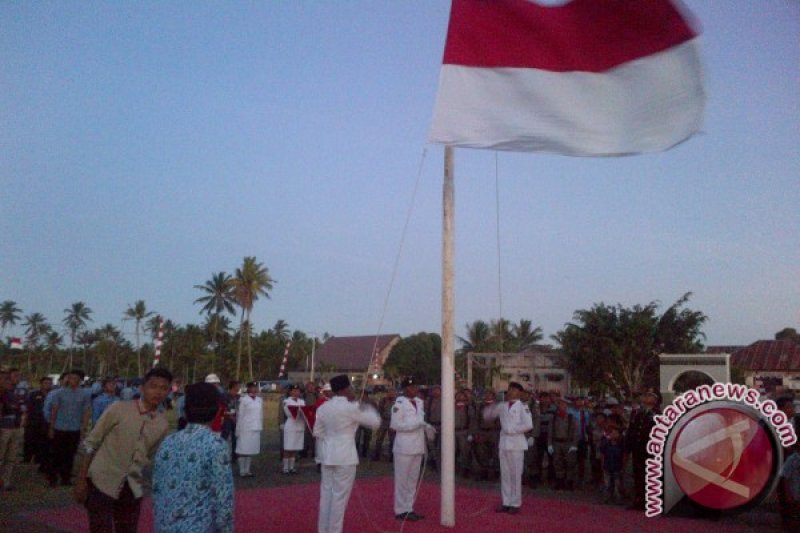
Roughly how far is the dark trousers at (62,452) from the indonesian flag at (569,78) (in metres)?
8.72

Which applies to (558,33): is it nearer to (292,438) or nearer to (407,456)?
(407,456)

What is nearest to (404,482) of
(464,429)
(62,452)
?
(464,429)

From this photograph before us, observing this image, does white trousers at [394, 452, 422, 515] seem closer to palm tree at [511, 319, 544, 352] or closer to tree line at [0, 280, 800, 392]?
tree line at [0, 280, 800, 392]

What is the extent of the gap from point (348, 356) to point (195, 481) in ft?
233

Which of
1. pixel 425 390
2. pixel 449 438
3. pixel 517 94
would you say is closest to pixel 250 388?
pixel 425 390

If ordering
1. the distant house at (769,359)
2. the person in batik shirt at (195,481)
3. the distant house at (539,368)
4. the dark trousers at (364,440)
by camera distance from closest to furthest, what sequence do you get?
the person in batik shirt at (195,481) → the dark trousers at (364,440) → the distant house at (539,368) → the distant house at (769,359)

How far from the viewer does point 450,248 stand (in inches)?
340

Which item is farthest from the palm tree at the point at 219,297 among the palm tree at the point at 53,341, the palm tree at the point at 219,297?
the palm tree at the point at 53,341

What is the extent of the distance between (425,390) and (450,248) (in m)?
9.42

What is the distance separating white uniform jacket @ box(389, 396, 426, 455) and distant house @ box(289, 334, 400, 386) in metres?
57.2

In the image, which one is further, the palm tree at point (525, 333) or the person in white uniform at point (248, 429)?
the palm tree at point (525, 333)

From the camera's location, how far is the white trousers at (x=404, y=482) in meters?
8.90

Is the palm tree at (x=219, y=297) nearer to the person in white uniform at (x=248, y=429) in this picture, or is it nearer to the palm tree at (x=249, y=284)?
the palm tree at (x=249, y=284)

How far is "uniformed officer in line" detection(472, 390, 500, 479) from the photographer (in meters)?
13.7
